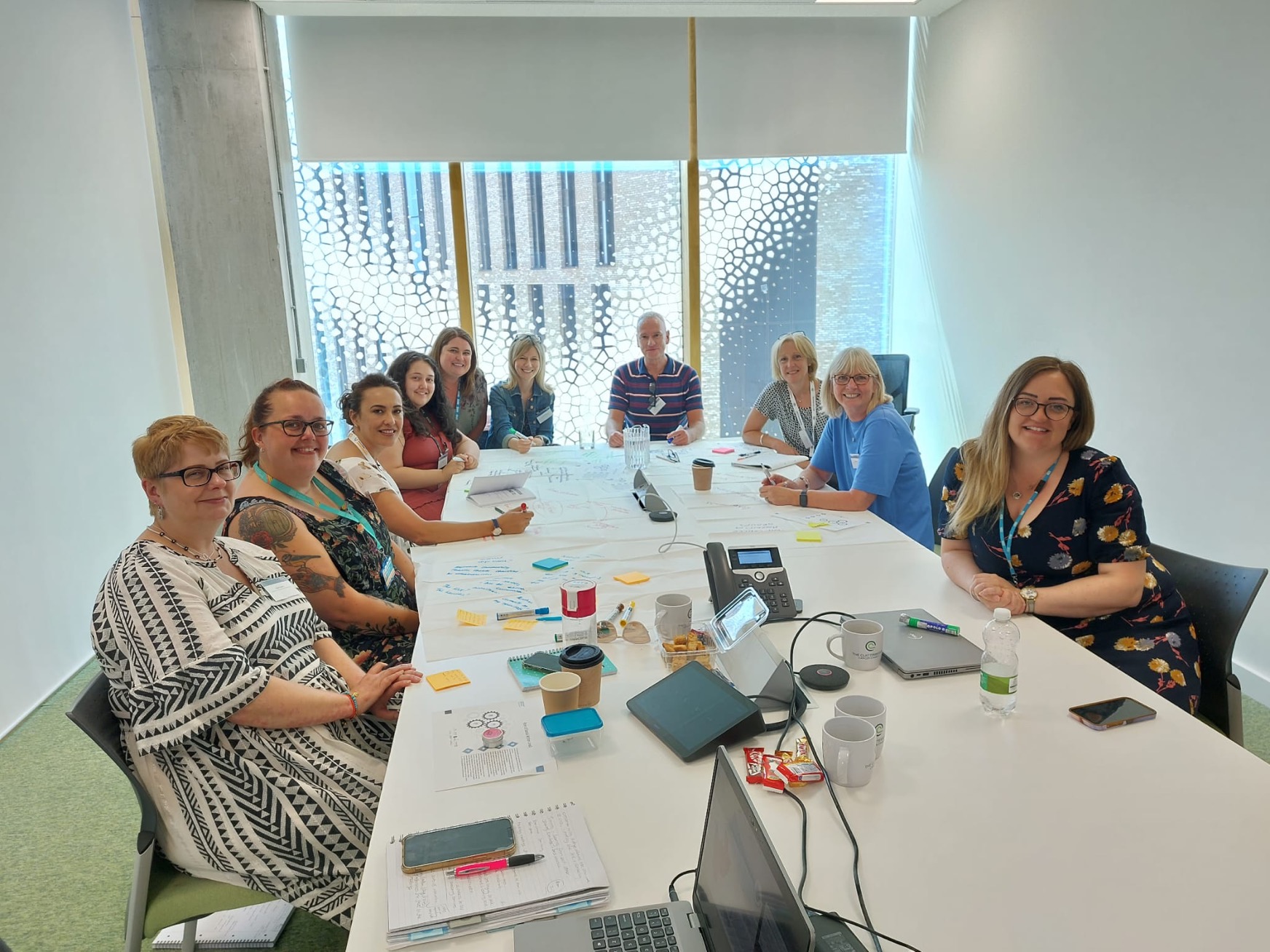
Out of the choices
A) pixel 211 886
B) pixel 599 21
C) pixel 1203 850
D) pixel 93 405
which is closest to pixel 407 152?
pixel 599 21

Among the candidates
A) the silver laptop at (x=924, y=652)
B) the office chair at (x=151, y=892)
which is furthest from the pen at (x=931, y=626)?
the office chair at (x=151, y=892)

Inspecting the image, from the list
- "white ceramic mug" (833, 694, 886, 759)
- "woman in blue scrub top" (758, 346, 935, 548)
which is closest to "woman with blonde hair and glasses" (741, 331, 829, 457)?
"woman in blue scrub top" (758, 346, 935, 548)

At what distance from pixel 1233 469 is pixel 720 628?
2.58 m

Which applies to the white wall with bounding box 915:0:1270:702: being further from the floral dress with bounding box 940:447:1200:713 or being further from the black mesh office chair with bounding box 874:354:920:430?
the floral dress with bounding box 940:447:1200:713

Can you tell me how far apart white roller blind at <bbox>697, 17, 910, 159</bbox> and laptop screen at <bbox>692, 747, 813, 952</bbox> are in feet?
16.6

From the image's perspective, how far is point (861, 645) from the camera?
64.3 inches

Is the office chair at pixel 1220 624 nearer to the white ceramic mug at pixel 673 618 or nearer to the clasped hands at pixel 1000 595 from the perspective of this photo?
the clasped hands at pixel 1000 595

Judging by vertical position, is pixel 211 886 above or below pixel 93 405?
below

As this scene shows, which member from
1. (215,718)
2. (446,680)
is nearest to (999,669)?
(446,680)

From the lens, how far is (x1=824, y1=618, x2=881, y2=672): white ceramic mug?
1.63 m

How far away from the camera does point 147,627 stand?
4.73 ft

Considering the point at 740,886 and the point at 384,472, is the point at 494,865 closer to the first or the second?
the point at 740,886

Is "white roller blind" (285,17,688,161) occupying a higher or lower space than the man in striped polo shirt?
higher

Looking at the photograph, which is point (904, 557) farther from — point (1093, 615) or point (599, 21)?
point (599, 21)
